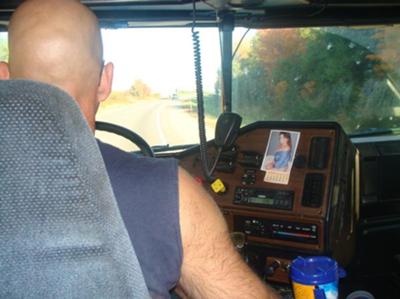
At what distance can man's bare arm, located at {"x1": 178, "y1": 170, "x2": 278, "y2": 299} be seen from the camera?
960 millimetres

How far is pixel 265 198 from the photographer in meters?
2.06

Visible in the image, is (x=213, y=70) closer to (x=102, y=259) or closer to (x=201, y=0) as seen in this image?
(x=201, y=0)

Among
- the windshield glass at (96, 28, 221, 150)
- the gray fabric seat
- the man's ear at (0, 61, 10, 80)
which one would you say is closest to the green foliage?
the windshield glass at (96, 28, 221, 150)

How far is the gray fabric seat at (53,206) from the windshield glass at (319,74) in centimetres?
204

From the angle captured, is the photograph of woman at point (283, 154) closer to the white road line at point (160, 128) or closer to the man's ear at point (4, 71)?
the white road line at point (160, 128)

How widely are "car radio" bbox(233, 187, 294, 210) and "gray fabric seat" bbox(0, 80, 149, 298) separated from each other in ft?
4.42

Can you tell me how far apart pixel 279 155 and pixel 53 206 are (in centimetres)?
153

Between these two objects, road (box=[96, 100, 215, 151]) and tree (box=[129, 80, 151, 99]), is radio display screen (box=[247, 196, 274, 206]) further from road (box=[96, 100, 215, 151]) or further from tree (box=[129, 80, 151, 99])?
tree (box=[129, 80, 151, 99])

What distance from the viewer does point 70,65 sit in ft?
3.10

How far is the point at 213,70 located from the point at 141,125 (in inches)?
20.9

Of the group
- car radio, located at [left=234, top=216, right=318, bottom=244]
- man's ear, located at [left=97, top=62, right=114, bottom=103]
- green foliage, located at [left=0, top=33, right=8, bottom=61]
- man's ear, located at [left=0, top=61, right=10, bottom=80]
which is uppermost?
green foliage, located at [left=0, top=33, right=8, bottom=61]

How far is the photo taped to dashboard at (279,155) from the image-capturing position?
2.06 m

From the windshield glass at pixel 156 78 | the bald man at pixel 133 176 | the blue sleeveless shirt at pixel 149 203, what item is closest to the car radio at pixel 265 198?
the windshield glass at pixel 156 78

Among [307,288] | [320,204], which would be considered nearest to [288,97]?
[320,204]
